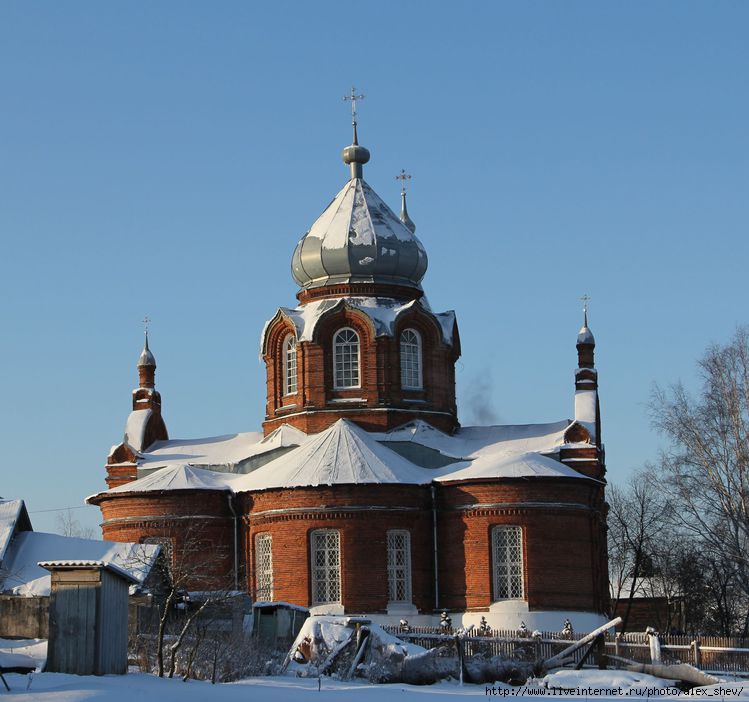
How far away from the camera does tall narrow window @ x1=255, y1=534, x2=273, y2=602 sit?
1594 inches

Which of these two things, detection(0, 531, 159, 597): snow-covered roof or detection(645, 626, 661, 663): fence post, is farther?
detection(0, 531, 159, 597): snow-covered roof

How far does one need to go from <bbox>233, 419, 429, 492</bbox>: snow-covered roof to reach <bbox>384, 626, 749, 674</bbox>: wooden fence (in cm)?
746

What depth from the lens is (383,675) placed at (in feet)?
94.7

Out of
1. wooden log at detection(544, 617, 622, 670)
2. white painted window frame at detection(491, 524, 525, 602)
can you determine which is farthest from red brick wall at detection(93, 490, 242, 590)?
wooden log at detection(544, 617, 622, 670)

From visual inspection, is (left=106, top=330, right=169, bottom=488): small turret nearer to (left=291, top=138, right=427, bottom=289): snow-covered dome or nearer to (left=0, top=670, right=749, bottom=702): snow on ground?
(left=291, top=138, right=427, bottom=289): snow-covered dome

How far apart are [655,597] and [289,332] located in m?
22.8

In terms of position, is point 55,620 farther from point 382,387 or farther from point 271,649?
point 382,387

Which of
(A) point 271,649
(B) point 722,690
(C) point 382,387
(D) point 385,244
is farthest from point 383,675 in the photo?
(D) point 385,244

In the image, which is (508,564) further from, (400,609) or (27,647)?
(27,647)

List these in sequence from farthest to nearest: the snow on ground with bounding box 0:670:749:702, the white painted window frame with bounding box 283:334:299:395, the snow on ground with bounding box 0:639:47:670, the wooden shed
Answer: the white painted window frame with bounding box 283:334:299:395
the snow on ground with bounding box 0:639:47:670
the wooden shed
the snow on ground with bounding box 0:670:749:702

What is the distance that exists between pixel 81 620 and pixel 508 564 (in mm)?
18798

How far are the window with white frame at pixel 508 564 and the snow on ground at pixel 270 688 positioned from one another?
1020cm

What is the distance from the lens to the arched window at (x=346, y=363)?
43.7m

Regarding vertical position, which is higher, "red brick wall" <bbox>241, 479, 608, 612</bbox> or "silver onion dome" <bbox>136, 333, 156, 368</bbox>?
"silver onion dome" <bbox>136, 333, 156, 368</bbox>
